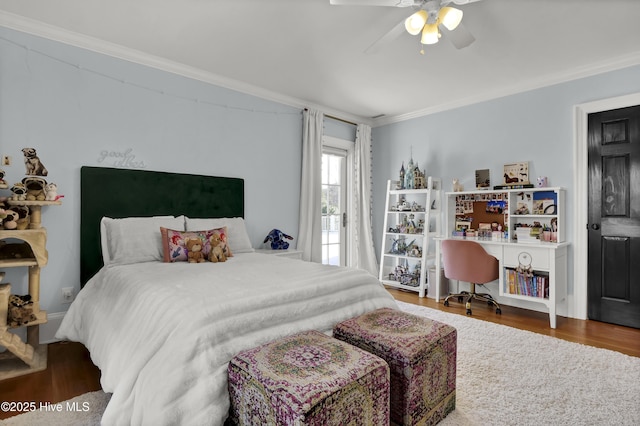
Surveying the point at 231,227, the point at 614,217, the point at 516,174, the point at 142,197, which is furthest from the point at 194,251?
the point at 614,217

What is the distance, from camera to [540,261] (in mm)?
3377

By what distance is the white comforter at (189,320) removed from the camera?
143cm

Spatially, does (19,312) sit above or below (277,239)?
below

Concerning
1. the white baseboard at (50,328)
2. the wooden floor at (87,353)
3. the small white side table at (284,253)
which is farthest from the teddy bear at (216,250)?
the white baseboard at (50,328)

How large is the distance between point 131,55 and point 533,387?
4026mm

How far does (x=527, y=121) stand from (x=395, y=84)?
61.0 inches

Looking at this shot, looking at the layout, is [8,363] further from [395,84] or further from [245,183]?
[395,84]

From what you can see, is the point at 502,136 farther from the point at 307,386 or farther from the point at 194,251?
the point at 307,386

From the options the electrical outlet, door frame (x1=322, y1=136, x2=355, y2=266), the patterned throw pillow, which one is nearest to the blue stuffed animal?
the patterned throw pillow

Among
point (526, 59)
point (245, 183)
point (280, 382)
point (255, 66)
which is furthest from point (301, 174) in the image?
point (280, 382)

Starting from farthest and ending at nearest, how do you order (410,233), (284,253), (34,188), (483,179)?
(410,233) < (483,179) < (284,253) < (34,188)

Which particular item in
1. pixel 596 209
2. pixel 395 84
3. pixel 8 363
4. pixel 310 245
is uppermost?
pixel 395 84

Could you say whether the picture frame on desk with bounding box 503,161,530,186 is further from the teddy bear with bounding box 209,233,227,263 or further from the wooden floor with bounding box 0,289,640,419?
the teddy bear with bounding box 209,233,227,263

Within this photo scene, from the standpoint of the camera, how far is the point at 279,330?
179 centimetres
